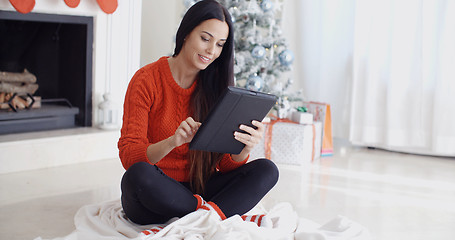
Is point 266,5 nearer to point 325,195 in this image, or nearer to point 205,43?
point 325,195

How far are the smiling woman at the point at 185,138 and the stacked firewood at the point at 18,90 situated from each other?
4.43 feet

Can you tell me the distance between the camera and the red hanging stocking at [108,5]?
123 inches

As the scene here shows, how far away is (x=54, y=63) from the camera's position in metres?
3.33

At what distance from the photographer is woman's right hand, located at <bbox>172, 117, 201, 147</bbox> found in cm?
166

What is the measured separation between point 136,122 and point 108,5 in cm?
154

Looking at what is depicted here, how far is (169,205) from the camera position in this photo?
1.77 m

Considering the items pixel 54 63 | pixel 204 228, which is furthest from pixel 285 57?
pixel 204 228

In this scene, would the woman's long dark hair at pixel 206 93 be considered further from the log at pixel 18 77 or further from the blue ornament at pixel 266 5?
the blue ornament at pixel 266 5

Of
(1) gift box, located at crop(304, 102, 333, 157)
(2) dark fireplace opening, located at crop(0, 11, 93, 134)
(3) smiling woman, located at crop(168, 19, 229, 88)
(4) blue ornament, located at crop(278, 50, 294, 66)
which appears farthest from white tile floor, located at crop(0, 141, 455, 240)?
(3) smiling woman, located at crop(168, 19, 229, 88)

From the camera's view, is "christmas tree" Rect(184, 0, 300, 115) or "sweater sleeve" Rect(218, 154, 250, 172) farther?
"christmas tree" Rect(184, 0, 300, 115)

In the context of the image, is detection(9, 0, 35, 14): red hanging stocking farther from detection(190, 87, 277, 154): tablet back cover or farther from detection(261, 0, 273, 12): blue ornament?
detection(190, 87, 277, 154): tablet back cover

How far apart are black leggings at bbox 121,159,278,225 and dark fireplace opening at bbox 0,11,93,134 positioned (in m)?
1.37

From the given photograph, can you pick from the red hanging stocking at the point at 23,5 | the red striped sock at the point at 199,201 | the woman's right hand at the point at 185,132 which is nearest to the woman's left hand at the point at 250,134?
the woman's right hand at the point at 185,132

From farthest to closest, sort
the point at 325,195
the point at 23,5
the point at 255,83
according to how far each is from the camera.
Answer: the point at 255,83 → the point at 23,5 → the point at 325,195
